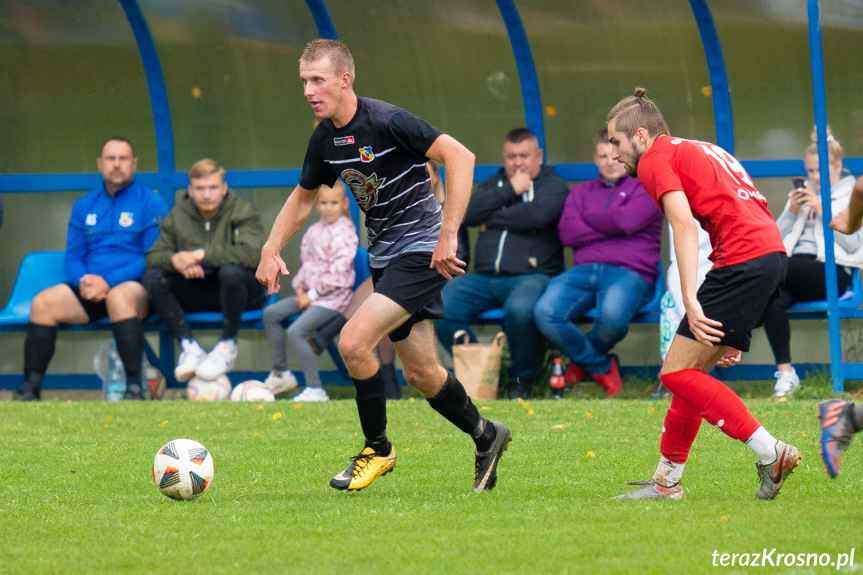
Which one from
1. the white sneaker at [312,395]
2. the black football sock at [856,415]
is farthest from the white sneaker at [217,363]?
the black football sock at [856,415]

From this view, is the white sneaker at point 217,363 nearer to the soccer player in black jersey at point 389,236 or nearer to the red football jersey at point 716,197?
the soccer player in black jersey at point 389,236

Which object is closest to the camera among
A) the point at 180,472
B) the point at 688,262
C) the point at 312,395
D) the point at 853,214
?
the point at 688,262

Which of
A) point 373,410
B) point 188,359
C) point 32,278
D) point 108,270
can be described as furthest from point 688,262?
point 32,278

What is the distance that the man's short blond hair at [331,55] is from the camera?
5000 mm

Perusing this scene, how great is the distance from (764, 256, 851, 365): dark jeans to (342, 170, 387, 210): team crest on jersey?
447 centimetres

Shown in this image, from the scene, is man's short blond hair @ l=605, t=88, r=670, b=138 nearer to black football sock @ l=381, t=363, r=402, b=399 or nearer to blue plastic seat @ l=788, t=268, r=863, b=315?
blue plastic seat @ l=788, t=268, r=863, b=315

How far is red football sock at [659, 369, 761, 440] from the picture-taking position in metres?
4.44

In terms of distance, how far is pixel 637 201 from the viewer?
9109mm

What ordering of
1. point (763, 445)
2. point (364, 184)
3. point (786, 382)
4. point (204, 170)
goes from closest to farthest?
point (763, 445), point (364, 184), point (786, 382), point (204, 170)

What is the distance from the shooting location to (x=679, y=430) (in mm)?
4633

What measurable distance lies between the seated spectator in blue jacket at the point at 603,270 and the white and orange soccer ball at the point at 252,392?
230cm

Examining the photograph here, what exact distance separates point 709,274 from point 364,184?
157 centimetres

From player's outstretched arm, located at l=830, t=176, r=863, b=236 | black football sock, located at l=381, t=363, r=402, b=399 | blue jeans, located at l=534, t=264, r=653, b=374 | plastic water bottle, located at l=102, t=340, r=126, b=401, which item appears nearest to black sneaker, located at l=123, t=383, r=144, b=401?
plastic water bottle, located at l=102, t=340, r=126, b=401

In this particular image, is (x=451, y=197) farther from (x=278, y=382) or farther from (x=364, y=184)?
(x=278, y=382)
